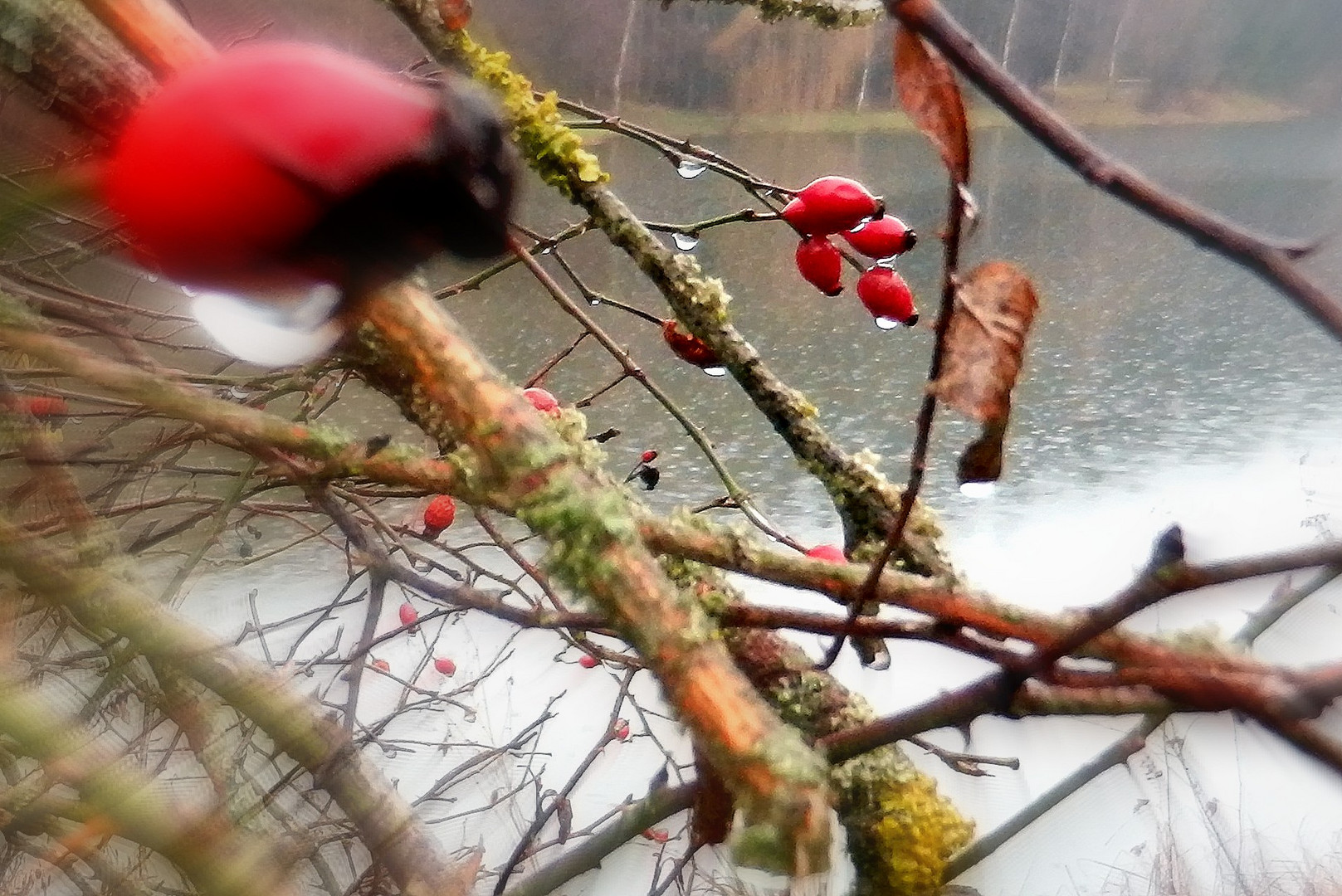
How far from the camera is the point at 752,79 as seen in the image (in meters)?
0.42

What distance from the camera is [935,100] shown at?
0.34 ft

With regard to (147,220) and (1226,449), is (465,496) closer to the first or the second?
(147,220)

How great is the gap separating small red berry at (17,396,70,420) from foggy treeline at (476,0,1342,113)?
0.25 meters

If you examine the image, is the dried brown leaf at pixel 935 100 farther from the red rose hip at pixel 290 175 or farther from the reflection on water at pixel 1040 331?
the reflection on water at pixel 1040 331

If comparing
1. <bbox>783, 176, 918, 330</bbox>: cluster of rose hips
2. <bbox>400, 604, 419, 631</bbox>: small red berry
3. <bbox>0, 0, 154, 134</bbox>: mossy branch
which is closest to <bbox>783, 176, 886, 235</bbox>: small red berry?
<bbox>783, 176, 918, 330</bbox>: cluster of rose hips

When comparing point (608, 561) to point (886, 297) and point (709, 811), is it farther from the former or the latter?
point (886, 297)

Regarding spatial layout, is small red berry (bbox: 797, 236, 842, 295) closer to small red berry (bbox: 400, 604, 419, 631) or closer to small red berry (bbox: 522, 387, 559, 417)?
small red berry (bbox: 522, 387, 559, 417)

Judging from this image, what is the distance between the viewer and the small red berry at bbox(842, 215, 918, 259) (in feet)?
0.94

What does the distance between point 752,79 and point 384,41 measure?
244 mm

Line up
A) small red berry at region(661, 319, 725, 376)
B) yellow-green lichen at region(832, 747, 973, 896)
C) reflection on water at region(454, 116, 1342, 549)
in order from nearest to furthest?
yellow-green lichen at region(832, 747, 973, 896)
small red berry at region(661, 319, 725, 376)
reflection on water at region(454, 116, 1342, 549)

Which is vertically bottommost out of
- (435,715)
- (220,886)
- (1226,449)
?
(220,886)

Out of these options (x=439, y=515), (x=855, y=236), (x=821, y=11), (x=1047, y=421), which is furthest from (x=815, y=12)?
(x=1047, y=421)

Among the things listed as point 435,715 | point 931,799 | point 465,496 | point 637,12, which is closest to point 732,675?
point 465,496

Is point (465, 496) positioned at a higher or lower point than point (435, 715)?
lower
